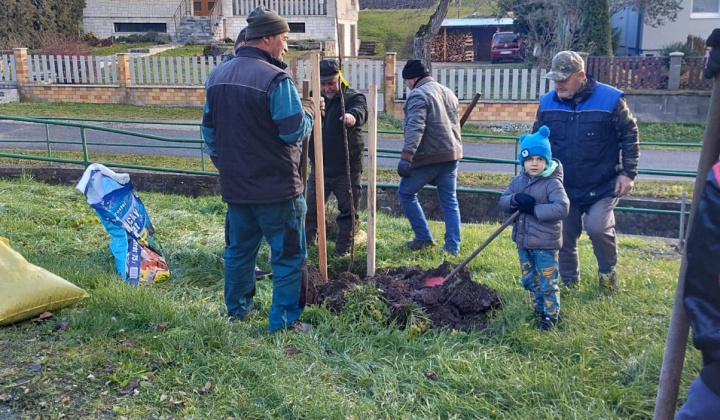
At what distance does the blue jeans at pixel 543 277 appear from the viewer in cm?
430

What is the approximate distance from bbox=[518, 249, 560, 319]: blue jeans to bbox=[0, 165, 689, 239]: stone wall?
15.2 ft

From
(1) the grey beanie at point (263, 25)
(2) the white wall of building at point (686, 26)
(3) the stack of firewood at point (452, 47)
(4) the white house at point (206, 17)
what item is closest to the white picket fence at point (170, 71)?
(4) the white house at point (206, 17)

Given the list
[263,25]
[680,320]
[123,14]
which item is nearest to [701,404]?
[680,320]

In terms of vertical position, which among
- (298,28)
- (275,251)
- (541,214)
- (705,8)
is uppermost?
(705,8)

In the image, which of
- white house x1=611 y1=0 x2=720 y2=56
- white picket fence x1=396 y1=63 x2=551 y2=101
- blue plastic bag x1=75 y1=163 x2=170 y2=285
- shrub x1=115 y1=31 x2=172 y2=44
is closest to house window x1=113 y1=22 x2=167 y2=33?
shrub x1=115 y1=31 x2=172 y2=44

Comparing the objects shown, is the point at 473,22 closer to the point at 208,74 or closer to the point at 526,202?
the point at 208,74

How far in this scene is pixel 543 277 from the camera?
431 centimetres

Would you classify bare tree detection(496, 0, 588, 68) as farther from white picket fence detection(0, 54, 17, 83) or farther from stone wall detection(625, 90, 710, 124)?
white picket fence detection(0, 54, 17, 83)

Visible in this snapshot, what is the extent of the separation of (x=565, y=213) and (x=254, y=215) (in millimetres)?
1960

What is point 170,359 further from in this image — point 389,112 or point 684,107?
point 684,107

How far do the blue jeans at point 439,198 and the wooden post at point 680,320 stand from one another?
12.5ft

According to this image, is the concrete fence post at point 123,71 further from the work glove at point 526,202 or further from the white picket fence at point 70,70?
the work glove at point 526,202

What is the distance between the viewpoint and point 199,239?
674 cm

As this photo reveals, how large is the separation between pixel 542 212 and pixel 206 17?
94.7 feet
